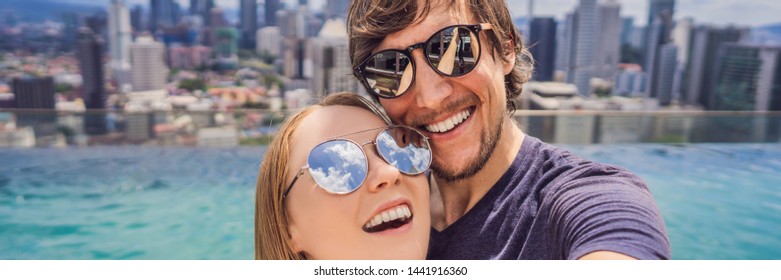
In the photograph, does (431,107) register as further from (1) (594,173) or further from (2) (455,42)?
(1) (594,173)

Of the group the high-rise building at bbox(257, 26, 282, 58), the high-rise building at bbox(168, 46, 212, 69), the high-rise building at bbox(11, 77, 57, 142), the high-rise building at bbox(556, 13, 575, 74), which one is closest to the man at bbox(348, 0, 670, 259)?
the high-rise building at bbox(11, 77, 57, 142)

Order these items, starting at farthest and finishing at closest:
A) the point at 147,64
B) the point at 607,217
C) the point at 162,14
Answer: the point at 162,14
the point at 147,64
the point at 607,217

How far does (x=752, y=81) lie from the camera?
824 cm

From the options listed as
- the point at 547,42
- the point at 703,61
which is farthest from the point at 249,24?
the point at 703,61

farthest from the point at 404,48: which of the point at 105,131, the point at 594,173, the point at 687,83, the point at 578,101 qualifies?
the point at 687,83

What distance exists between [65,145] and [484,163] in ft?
27.7

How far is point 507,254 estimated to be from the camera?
1.28m

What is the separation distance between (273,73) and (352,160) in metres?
17.6

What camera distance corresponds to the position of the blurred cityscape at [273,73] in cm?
791

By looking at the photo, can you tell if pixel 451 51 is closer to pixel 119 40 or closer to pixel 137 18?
pixel 119 40

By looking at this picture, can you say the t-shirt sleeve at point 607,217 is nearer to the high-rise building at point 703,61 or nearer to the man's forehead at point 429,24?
the man's forehead at point 429,24

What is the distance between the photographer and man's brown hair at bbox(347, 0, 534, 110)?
1.34m

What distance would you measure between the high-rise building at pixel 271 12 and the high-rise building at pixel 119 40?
17.6 ft

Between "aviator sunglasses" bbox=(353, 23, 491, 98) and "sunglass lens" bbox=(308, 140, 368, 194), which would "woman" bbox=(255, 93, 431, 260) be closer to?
"sunglass lens" bbox=(308, 140, 368, 194)
